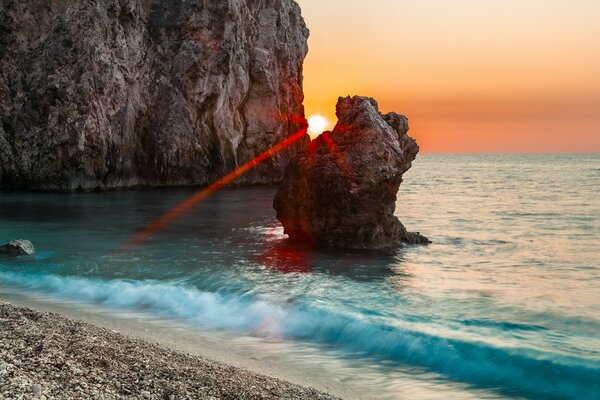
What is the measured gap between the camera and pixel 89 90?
39.7 m

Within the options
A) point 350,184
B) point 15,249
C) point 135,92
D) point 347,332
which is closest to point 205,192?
point 135,92

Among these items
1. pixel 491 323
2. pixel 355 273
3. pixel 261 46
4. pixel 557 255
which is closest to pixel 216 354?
pixel 491 323

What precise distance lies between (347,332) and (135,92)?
129 feet

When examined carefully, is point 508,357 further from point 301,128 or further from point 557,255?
point 301,128

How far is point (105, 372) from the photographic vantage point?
5.63 m

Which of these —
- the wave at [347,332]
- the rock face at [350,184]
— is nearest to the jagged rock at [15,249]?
the wave at [347,332]

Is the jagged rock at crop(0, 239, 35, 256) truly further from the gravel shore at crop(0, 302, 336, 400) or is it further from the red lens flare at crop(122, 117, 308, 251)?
the gravel shore at crop(0, 302, 336, 400)

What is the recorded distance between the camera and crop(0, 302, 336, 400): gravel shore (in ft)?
16.6

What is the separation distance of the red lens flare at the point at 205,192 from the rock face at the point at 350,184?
550cm

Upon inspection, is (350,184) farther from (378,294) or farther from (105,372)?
(105,372)

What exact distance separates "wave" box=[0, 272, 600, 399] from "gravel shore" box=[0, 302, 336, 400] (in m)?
2.75

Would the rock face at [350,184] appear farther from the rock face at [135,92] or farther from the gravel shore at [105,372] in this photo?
the rock face at [135,92]

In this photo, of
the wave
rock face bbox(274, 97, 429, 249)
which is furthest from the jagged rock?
rock face bbox(274, 97, 429, 249)

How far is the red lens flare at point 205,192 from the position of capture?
20452 mm
